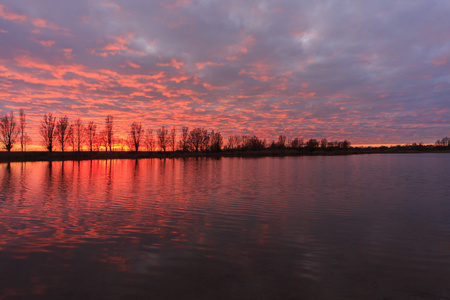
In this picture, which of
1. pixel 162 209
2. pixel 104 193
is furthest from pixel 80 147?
pixel 162 209

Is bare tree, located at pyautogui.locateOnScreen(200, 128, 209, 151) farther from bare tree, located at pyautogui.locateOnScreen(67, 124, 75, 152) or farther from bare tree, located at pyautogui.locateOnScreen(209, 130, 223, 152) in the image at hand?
bare tree, located at pyautogui.locateOnScreen(67, 124, 75, 152)

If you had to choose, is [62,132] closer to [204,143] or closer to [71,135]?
[71,135]

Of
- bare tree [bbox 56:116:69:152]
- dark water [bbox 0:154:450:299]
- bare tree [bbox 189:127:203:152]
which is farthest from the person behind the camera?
bare tree [bbox 189:127:203:152]

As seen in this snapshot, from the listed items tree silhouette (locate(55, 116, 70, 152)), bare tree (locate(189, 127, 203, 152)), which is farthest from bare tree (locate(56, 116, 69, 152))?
bare tree (locate(189, 127, 203, 152))

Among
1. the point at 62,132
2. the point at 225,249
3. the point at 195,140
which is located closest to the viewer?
the point at 225,249

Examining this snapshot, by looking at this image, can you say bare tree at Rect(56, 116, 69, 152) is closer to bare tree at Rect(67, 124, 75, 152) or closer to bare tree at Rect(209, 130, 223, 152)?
bare tree at Rect(67, 124, 75, 152)

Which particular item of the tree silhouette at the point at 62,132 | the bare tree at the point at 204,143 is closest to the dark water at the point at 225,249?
the tree silhouette at the point at 62,132

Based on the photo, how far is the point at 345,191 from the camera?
63.1 feet

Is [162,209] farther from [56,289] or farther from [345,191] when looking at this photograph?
[345,191]

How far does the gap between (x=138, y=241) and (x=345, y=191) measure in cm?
1635

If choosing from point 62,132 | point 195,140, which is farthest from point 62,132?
point 195,140

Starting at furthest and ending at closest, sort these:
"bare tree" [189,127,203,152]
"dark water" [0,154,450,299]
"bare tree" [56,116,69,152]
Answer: "bare tree" [189,127,203,152], "bare tree" [56,116,69,152], "dark water" [0,154,450,299]

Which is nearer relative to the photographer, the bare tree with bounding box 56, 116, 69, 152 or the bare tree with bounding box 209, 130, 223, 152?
the bare tree with bounding box 56, 116, 69, 152

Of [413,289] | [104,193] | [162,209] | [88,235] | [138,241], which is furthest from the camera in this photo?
[104,193]
